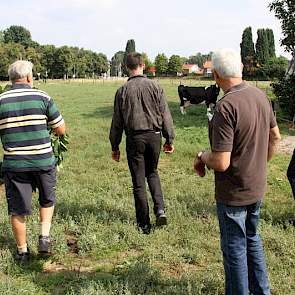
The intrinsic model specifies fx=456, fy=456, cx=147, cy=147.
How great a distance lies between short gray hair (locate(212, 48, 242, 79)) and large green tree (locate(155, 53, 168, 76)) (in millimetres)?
94622

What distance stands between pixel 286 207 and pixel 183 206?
4.56 ft

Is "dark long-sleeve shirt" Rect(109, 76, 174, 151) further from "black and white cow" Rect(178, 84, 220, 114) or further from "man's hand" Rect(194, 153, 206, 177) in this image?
"black and white cow" Rect(178, 84, 220, 114)

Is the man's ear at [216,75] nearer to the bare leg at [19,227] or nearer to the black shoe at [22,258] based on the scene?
the bare leg at [19,227]

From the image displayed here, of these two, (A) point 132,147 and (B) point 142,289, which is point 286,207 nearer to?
(A) point 132,147

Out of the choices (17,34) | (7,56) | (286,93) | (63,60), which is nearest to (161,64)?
(63,60)

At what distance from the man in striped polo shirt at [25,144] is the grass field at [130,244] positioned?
0.40 meters

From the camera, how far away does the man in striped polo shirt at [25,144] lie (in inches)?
167

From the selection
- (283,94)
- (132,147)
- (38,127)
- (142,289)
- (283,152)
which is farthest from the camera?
(283,94)

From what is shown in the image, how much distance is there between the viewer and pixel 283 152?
33.4 ft

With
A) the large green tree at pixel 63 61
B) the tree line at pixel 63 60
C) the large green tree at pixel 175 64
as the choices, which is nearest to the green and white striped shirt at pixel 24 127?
the tree line at pixel 63 60

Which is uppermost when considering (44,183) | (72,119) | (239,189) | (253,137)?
(253,137)

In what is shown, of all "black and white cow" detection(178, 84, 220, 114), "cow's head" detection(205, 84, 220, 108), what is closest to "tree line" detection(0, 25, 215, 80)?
"black and white cow" detection(178, 84, 220, 114)

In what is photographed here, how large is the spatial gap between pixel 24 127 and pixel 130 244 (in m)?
1.67

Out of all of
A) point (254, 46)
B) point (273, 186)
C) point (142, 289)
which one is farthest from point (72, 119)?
point (254, 46)
